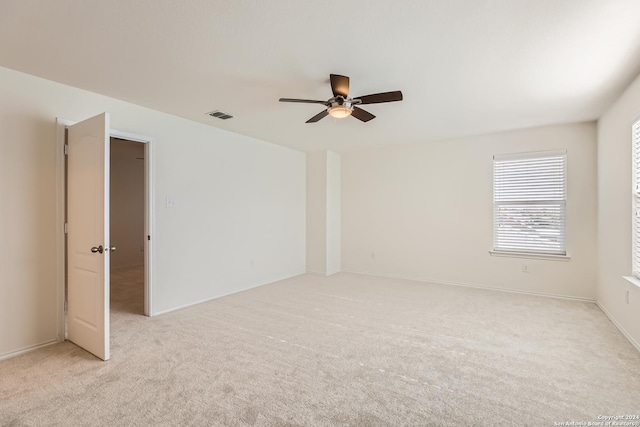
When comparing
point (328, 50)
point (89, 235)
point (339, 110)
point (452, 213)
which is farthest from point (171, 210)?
point (452, 213)

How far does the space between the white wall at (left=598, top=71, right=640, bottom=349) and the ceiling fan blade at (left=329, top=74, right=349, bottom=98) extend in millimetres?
2581

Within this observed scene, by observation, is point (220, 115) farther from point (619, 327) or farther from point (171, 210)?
point (619, 327)

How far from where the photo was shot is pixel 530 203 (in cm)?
465

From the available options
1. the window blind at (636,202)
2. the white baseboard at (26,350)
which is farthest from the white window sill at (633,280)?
the white baseboard at (26,350)

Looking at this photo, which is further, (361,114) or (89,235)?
(361,114)

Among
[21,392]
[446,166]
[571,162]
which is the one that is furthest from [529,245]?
[21,392]

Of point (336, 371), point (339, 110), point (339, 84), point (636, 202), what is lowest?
point (336, 371)

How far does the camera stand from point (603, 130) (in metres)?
3.85

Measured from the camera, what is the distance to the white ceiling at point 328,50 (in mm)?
1898

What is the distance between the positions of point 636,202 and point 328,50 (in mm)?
3102

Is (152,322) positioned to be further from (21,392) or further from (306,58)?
(306,58)

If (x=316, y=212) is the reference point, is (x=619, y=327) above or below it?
below

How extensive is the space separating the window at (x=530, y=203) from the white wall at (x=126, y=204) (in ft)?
22.5

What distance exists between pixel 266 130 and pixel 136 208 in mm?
4346
